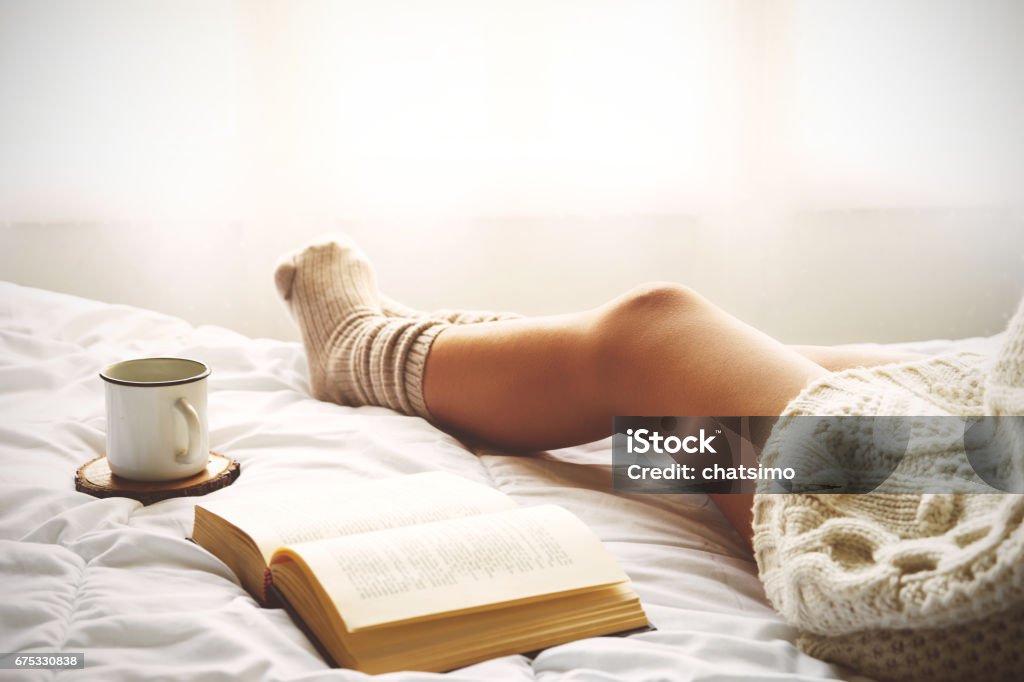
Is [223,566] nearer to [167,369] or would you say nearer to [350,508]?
[350,508]

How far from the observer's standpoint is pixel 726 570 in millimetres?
687

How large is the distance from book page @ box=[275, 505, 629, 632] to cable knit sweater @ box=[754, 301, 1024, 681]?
117 mm

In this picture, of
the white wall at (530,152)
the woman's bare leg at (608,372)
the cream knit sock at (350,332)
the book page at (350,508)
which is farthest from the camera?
the white wall at (530,152)

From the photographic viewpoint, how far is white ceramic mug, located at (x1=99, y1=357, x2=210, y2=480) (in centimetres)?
75

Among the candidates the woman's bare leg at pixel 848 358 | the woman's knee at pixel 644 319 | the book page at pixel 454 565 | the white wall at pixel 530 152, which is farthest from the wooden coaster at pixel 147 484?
the white wall at pixel 530 152

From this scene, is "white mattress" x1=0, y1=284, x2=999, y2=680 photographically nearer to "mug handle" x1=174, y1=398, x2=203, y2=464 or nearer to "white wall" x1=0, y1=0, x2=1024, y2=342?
"mug handle" x1=174, y1=398, x2=203, y2=464

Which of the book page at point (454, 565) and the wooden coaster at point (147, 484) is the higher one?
the book page at point (454, 565)

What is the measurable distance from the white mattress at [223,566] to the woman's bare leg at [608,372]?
1.8 inches

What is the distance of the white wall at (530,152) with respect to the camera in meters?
1.72

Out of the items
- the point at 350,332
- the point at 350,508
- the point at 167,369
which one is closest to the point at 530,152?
the point at 350,332

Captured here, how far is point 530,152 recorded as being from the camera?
183 cm

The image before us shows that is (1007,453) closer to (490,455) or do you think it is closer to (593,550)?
(593,550)

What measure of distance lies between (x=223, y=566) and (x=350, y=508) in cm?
10

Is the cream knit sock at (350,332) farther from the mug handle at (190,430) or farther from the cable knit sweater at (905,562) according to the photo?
the cable knit sweater at (905,562)
